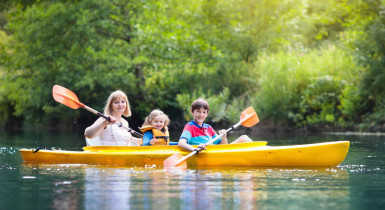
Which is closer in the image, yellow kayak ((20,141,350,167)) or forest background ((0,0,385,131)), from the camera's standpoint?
yellow kayak ((20,141,350,167))

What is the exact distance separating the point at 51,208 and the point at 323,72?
1399 centimetres

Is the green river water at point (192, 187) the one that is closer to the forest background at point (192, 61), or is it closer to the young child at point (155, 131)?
the young child at point (155, 131)

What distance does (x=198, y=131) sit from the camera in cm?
779

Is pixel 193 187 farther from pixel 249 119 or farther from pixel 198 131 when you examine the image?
pixel 249 119

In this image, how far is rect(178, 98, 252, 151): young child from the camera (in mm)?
7500

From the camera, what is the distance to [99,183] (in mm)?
5766

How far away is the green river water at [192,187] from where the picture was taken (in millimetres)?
4527

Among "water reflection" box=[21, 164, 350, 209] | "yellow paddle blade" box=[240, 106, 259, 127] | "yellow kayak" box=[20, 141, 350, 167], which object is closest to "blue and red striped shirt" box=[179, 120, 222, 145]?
"yellow kayak" box=[20, 141, 350, 167]

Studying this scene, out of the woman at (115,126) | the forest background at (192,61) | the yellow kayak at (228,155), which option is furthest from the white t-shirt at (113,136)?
the forest background at (192,61)

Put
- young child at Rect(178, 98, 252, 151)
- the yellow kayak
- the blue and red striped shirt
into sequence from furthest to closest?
the blue and red striped shirt → young child at Rect(178, 98, 252, 151) → the yellow kayak

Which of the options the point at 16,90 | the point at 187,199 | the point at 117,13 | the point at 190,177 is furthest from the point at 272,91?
the point at 187,199

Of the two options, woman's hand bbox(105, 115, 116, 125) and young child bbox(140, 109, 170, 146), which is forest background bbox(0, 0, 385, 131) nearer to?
young child bbox(140, 109, 170, 146)

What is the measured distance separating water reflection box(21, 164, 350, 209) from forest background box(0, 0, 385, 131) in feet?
33.4

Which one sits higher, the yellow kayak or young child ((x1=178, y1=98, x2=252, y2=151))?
young child ((x1=178, y1=98, x2=252, y2=151))
